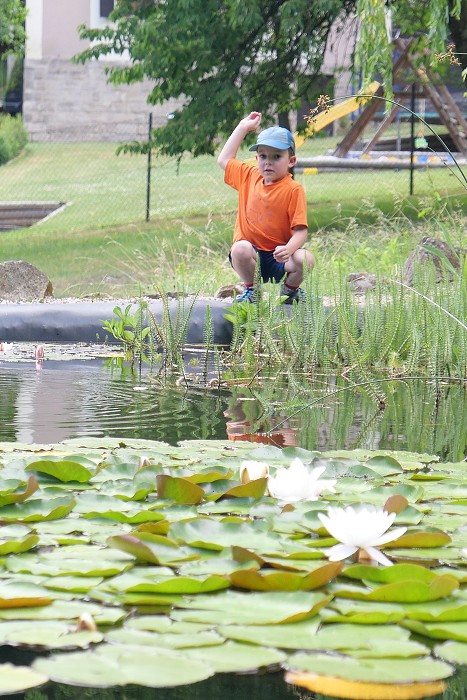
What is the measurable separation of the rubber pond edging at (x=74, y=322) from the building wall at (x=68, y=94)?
981 inches

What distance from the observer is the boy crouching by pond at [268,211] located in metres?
6.59

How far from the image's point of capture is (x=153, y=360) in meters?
5.90

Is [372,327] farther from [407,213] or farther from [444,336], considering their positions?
[407,213]

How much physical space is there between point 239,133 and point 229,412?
2786 millimetres

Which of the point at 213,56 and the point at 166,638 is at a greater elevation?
the point at 213,56

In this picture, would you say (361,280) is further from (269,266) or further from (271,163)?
(271,163)

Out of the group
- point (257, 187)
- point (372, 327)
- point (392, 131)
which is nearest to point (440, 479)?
point (372, 327)

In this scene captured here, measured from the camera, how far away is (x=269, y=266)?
703 cm

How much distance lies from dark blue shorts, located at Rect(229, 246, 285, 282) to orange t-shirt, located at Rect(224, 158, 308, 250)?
0.05m

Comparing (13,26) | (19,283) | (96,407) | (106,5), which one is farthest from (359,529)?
(13,26)

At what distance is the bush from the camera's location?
28250 mm

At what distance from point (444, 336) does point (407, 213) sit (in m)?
11.8

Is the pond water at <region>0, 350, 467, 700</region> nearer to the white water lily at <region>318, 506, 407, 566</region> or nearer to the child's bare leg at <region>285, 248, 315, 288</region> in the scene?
the white water lily at <region>318, 506, 407, 566</region>

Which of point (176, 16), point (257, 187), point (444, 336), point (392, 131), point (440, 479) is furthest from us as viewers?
point (392, 131)
